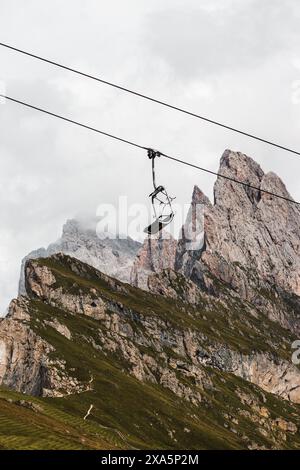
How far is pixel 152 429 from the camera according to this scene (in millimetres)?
198125

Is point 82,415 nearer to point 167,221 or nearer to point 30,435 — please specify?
point 30,435
